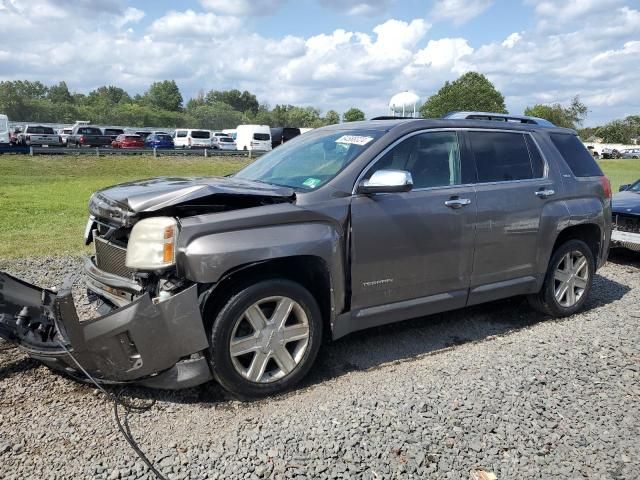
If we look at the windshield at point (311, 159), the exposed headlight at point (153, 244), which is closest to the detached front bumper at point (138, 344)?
the exposed headlight at point (153, 244)

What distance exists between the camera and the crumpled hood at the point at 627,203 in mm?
7984

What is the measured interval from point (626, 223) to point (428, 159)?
202 inches

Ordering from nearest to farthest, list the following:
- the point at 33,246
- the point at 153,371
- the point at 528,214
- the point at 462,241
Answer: the point at 153,371 → the point at 462,241 → the point at 528,214 → the point at 33,246

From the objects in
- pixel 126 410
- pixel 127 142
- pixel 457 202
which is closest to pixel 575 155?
pixel 457 202

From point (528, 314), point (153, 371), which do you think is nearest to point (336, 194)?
point (153, 371)

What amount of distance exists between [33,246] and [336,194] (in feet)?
19.9

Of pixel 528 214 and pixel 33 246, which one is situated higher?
pixel 528 214

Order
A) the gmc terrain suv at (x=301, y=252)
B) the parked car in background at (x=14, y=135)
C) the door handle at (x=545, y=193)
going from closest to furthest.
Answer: the gmc terrain suv at (x=301, y=252) → the door handle at (x=545, y=193) → the parked car in background at (x=14, y=135)

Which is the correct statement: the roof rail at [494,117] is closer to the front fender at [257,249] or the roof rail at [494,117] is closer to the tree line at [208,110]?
the front fender at [257,249]

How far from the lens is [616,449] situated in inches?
126

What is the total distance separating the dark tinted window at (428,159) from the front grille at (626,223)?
4751 millimetres

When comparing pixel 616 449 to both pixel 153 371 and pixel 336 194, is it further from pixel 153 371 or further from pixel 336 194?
pixel 153 371

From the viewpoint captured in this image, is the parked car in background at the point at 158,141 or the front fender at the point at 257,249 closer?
the front fender at the point at 257,249

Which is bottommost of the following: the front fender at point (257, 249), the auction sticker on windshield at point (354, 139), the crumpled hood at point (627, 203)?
the crumpled hood at point (627, 203)
